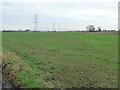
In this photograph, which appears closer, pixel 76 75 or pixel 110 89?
pixel 110 89

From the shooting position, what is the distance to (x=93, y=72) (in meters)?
15.0

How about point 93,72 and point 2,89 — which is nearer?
point 2,89

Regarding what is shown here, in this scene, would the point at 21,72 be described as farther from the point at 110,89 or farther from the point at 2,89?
the point at 110,89

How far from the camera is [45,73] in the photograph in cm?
1457

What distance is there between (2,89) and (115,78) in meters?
4.84

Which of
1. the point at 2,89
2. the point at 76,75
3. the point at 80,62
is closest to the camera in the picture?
the point at 2,89

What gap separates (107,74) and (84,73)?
1.08 metres

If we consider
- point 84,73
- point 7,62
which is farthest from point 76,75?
point 7,62

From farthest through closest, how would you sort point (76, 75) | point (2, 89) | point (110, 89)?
point (76, 75) → point (2, 89) → point (110, 89)

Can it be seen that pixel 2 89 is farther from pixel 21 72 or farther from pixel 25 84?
pixel 21 72

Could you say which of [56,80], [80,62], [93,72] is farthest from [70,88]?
[80,62]

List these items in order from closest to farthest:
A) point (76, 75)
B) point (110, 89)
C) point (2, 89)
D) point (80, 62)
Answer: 1. point (110, 89)
2. point (2, 89)
3. point (76, 75)
4. point (80, 62)

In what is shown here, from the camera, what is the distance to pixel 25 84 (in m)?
12.5

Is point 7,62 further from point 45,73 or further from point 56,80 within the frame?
point 56,80
